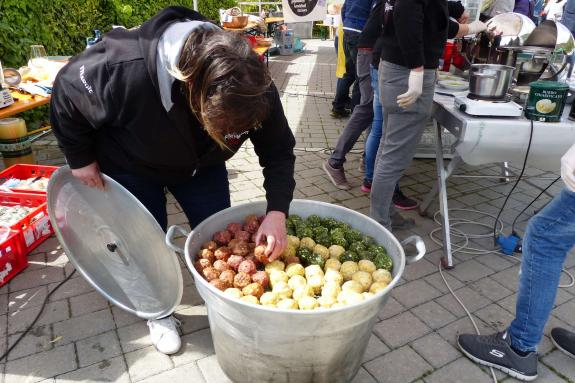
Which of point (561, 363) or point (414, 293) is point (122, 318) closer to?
point (414, 293)

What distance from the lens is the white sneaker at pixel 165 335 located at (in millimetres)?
2098

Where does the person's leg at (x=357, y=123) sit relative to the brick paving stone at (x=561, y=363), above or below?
above

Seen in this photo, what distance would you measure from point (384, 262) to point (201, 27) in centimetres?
116

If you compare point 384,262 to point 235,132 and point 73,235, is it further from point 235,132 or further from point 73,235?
point 73,235

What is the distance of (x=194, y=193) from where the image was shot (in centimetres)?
215

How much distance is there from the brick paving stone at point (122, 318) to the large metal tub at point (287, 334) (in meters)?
0.73

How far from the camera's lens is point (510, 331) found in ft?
6.72

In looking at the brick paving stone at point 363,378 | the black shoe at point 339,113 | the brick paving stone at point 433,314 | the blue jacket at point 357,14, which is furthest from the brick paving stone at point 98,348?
the black shoe at point 339,113

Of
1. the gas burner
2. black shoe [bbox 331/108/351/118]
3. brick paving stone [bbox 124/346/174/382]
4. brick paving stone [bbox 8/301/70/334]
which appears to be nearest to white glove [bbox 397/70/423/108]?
the gas burner

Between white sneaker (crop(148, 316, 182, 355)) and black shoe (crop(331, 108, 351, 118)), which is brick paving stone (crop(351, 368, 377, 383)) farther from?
black shoe (crop(331, 108, 351, 118))

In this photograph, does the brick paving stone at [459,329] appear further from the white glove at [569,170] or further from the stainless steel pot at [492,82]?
the stainless steel pot at [492,82]

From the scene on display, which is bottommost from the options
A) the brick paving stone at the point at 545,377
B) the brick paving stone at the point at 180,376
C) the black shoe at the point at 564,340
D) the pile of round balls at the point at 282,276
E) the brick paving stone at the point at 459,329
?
the brick paving stone at the point at 459,329

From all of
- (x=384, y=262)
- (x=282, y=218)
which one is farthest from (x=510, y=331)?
(x=282, y=218)

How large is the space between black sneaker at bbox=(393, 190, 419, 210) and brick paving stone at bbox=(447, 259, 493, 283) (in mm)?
816
